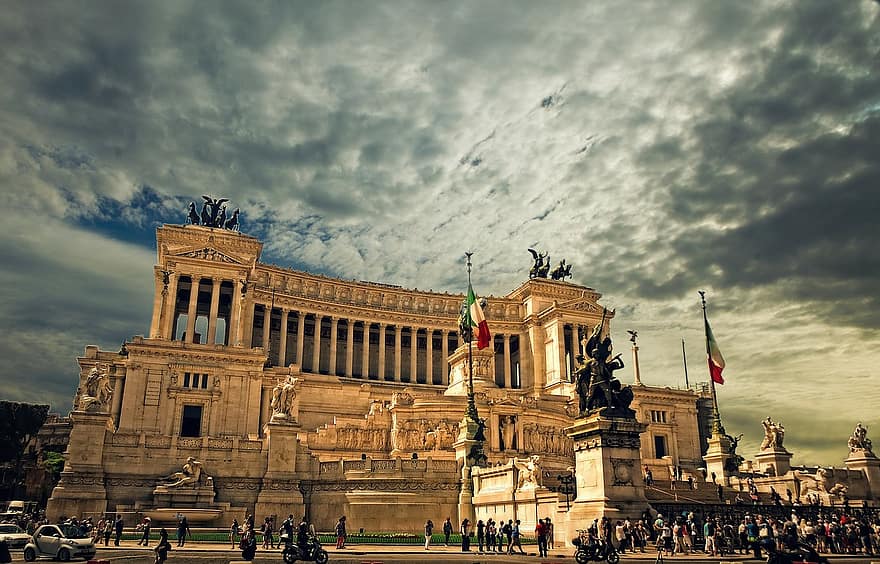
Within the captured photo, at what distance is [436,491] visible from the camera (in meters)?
43.8

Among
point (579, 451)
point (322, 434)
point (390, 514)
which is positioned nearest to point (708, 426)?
point (322, 434)

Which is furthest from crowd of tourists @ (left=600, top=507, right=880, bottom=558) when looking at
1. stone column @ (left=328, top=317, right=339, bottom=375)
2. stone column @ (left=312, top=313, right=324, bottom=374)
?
stone column @ (left=312, top=313, right=324, bottom=374)

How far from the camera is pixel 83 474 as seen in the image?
142 feet

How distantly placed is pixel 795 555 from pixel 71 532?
25.2m

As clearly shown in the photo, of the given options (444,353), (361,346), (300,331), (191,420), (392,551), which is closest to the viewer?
(392,551)

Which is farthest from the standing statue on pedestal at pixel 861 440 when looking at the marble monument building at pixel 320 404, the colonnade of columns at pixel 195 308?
the colonnade of columns at pixel 195 308

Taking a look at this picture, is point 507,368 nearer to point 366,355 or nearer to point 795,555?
point 366,355

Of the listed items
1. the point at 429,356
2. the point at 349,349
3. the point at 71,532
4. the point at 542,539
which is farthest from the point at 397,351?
the point at 542,539

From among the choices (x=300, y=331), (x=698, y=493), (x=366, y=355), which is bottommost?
(x=698, y=493)

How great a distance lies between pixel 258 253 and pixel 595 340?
6286cm

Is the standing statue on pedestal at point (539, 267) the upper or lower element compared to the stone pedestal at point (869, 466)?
upper

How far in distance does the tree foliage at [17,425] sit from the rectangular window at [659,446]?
66609 millimetres

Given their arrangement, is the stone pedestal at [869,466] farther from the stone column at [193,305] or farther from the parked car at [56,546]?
the stone column at [193,305]

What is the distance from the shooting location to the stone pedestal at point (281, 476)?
44188 millimetres
